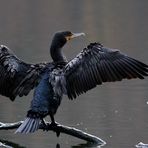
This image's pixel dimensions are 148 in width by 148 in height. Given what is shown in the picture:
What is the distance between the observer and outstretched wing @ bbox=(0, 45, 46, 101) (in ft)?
32.2

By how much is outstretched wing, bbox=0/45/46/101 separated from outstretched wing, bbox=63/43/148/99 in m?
0.43

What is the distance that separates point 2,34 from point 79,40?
12.8 feet

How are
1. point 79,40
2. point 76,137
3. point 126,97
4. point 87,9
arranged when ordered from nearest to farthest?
point 76,137 < point 126,97 < point 79,40 < point 87,9

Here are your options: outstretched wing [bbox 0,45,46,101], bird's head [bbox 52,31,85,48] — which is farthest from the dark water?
bird's head [bbox 52,31,85,48]

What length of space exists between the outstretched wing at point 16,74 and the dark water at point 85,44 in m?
0.75

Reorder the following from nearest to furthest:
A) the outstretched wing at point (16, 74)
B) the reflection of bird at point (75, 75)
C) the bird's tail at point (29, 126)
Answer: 1. the bird's tail at point (29, 126)
2. the reflection of bird at point (75, 75)
3. the outstretched wing at point (16, 74)

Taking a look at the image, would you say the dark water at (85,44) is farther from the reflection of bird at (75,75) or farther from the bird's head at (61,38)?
the bird's head at (61,38)

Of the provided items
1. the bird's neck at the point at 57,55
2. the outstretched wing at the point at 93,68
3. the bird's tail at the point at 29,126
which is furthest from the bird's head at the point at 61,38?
the bird's tail at the point at 29,126

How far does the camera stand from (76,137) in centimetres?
1030

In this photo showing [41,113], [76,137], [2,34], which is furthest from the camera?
[2,34]

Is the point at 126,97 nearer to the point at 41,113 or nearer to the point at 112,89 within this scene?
the point at 112,89

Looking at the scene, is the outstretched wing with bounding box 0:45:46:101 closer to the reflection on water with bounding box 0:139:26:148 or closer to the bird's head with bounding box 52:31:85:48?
the bird's head with bounding box 52:31:85:48

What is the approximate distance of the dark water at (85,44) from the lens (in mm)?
10781

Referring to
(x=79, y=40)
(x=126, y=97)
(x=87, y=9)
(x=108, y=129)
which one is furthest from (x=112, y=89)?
(x=87, y=9)
